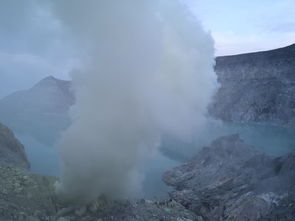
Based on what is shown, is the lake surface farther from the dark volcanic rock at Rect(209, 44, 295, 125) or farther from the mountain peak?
the mountain peak

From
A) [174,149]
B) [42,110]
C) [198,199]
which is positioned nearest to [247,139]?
[174,149]

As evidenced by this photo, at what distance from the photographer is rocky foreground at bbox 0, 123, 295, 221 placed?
65.4 feet

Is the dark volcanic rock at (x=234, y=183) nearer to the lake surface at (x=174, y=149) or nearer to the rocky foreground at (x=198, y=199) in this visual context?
the rocky foreground at (x=198, y=199)

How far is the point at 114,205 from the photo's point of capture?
2141cm

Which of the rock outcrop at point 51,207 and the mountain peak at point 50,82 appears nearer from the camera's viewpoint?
the rock outcrop at point 51,207

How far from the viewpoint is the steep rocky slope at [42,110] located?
99750mm

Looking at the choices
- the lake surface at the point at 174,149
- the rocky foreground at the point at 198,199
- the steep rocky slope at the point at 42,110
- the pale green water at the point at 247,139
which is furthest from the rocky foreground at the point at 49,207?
the steep rocky slope at the point at 42,110

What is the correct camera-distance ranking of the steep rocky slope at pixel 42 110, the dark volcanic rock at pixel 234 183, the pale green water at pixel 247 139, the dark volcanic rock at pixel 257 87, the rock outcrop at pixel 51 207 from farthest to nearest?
1. the steep rocky slope at pixel 42 110
2. the dark volcanic rock at pixel 257 87
3. the pale green water at pixel 247 139
4. the dark volcanic rock at pixel 234 183
5. the rock outcrop at pixel 51 207

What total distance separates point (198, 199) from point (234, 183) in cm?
453

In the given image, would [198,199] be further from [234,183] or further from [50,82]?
[50,82]

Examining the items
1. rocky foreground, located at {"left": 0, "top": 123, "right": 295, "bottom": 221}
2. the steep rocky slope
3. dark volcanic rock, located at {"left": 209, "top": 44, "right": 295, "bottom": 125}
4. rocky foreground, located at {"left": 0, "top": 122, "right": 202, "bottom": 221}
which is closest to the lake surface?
dark volcanic rock, located at {"left": 209, "top": 44, "right": 295, "bottom": 125}

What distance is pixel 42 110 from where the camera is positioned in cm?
14275

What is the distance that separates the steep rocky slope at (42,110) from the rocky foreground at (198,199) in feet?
186

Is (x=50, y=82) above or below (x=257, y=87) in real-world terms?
above
